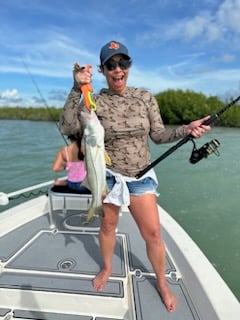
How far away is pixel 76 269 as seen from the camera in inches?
103

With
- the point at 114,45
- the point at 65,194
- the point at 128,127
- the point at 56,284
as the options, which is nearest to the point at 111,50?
the point at 114,45

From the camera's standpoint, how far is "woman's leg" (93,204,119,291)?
7.00 feet

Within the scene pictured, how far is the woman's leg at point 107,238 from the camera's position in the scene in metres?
2.13

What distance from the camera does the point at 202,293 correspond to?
2201 millimetres

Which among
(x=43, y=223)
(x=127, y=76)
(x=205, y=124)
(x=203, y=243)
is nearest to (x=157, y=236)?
(x=205, y=124)

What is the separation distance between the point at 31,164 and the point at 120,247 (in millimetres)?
9207

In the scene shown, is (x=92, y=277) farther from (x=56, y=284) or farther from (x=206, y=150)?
(x=206, y=150)

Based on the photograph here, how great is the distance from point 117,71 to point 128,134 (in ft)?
1.34

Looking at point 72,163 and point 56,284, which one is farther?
point 72,163

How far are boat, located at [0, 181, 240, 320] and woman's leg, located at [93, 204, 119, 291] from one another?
7 cm

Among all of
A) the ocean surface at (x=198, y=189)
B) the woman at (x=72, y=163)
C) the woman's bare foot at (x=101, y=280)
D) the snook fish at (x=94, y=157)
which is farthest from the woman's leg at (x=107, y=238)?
the ocean surface at (x=198, y=189)

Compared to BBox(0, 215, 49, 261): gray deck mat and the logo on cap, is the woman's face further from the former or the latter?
BBox(0, 215, 49, 261): gray deck mat

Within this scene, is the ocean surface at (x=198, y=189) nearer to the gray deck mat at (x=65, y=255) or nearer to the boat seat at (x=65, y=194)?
the gray deck mat at (x=65, y=255)

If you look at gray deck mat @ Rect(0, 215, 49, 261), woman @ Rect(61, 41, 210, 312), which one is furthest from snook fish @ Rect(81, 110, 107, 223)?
gray deck mat @ Rect(0, 215, 49, 261)
